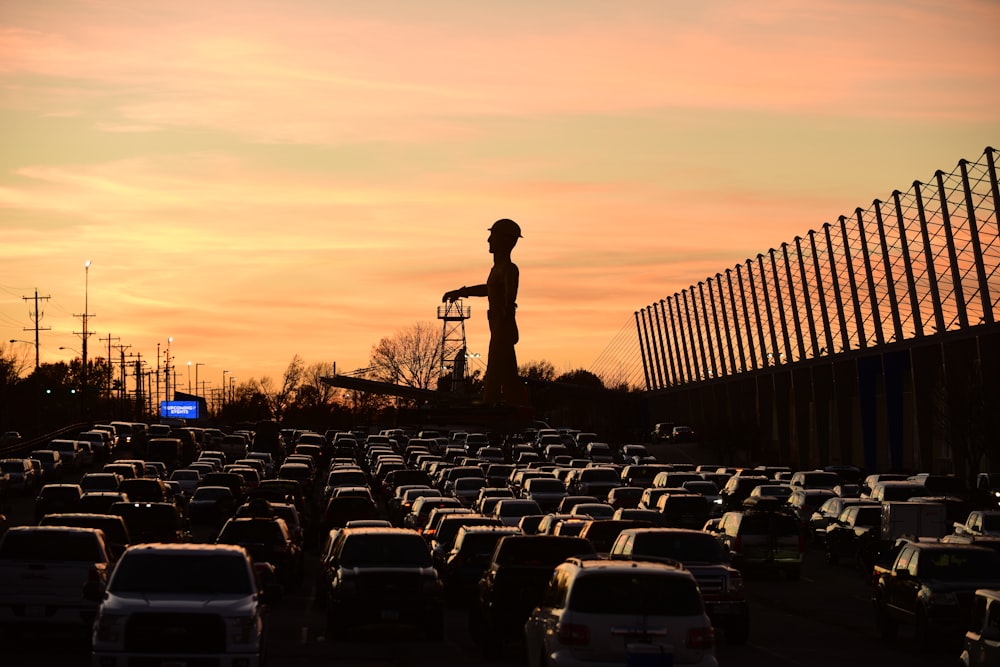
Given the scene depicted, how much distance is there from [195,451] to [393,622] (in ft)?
260

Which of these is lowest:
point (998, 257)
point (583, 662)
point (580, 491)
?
point (583, 662)

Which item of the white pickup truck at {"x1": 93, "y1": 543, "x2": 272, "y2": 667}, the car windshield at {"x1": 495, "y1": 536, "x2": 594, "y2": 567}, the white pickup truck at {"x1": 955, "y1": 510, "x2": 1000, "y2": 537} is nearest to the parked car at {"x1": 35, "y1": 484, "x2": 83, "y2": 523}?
the white pickup truck at {"x1": 955, "y1": 510, "x2": 1000, "y2": 537}

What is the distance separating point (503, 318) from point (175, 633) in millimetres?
100784

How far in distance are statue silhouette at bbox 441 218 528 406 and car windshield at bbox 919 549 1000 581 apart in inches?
3604

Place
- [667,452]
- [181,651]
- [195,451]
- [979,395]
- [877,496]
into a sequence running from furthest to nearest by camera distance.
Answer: [667,452] → [195,451] → [979,395] → [877,496] → [181,651]

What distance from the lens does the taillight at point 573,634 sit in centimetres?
1709

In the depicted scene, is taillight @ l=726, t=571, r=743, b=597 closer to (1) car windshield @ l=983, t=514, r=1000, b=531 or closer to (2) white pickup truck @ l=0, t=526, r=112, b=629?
(2) white pickup truck @ l=0, t=526, r=112, b=629

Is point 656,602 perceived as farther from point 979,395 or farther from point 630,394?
point 630,394

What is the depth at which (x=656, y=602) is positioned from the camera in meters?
17.3

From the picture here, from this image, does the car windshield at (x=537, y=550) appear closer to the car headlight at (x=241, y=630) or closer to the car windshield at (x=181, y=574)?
the car windshield at (x=181, y=574)

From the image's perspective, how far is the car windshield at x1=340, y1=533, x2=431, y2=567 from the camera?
26734mm

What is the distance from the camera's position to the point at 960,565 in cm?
2572

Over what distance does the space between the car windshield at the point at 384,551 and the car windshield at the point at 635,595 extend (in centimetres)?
948

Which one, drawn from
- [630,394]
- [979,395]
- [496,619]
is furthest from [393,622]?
[630,394]
